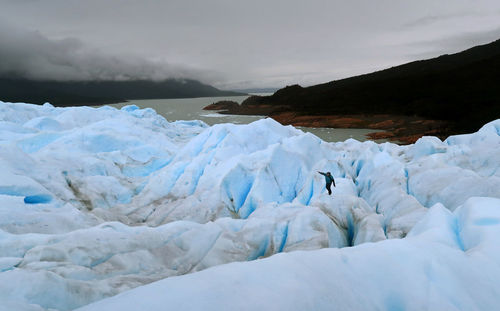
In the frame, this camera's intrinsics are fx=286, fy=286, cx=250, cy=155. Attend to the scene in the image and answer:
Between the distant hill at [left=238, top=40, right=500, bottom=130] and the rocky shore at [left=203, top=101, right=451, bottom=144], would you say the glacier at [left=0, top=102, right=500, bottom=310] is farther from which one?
the distant hill at [left=238, top=40, right=500, bottom=130]

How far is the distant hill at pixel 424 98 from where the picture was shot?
1806 inches

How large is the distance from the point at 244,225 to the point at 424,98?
209ft

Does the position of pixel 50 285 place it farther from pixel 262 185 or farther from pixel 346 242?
pixel 262 185

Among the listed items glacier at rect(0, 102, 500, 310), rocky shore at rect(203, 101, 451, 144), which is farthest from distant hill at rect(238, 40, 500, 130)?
glacier at rect(0, 102, 500, 310)

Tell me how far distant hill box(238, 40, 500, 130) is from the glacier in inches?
1389

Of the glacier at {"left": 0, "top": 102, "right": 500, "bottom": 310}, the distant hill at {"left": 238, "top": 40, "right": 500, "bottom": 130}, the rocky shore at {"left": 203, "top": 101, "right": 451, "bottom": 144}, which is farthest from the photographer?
the distant hill at {"left": 238, "top": 40, "right": 500, "bottom": 130}

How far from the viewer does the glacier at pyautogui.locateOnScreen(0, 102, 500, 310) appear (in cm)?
264

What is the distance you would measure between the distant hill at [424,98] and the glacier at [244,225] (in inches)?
1389

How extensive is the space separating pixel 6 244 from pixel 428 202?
35.3 ft

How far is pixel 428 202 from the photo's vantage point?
361 inches

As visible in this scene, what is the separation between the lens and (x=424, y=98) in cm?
5797

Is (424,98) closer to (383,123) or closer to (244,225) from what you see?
(383,123)

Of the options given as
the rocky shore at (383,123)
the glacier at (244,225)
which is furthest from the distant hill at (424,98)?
the glacier at (244,225)

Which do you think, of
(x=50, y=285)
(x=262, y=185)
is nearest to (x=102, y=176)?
(x=262, y=185)
